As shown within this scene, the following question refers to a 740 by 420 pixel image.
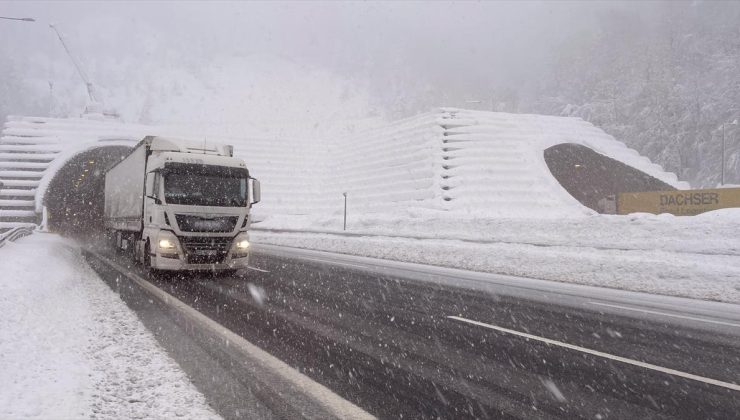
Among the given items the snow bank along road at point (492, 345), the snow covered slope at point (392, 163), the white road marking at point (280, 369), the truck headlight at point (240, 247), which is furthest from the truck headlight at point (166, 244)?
the snow covered slope at point (392, 163)

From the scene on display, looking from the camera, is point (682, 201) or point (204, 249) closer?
point (204, 249)

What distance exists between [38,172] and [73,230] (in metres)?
8.06

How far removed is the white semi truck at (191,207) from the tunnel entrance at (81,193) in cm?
3786

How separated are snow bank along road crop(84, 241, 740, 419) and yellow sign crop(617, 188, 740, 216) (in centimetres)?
2393

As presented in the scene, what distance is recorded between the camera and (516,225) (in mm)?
19859

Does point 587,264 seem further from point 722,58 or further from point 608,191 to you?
point 722,58

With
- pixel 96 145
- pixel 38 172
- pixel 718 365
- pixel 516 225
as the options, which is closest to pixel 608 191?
pixel 516 225

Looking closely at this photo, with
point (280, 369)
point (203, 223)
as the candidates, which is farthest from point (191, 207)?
point (280, 369)

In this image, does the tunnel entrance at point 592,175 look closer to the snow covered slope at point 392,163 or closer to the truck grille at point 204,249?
the snow covered slope at point 392,163

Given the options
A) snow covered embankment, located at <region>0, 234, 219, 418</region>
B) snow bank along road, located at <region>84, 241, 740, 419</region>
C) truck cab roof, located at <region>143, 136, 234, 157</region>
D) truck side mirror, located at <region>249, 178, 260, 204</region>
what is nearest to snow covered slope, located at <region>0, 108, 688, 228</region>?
truck cab roof, located at <region>143, 136, 234, 157</region>

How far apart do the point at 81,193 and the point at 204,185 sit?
186 feet

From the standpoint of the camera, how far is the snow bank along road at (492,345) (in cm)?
401

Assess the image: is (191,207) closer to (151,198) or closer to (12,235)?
(151,198)

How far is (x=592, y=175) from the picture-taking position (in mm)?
48281
